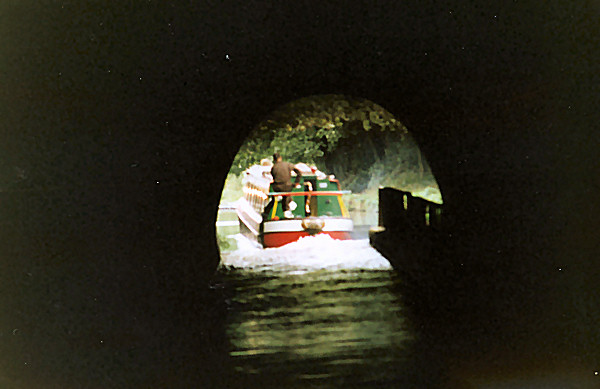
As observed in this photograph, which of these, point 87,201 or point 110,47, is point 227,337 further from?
point 110,47

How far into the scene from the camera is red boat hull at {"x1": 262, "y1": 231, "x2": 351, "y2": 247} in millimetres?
7340

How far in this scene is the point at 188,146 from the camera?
4879 millimetres

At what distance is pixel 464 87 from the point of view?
15.2ft

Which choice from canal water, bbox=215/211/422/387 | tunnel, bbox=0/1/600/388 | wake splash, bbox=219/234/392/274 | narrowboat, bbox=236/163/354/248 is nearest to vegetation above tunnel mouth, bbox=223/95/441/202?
narrowboat, bbox=236/163/354/248

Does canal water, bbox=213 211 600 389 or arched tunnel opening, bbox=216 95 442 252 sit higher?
arched tunnel opening, bbox=216 95 442 252

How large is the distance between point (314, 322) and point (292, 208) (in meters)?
3.32

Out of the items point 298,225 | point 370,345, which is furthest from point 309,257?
point 370,345

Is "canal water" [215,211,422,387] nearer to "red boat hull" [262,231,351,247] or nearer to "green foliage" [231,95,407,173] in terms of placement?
"red boat hull" [262,231,351,247]

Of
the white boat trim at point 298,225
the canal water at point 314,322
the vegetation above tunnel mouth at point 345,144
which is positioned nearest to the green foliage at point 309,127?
the vegetation above tunnel mouth at point 345,144

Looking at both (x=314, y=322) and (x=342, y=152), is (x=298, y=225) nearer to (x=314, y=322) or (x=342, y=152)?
(x=342, y=152)

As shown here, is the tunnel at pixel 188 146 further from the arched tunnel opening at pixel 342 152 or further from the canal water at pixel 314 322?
the arched tunnel opening at pixel 342 152

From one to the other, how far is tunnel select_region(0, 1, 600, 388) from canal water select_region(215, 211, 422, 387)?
1.01ft

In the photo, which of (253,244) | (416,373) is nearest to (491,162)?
(416,373)

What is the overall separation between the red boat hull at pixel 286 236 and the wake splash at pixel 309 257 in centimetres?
8
